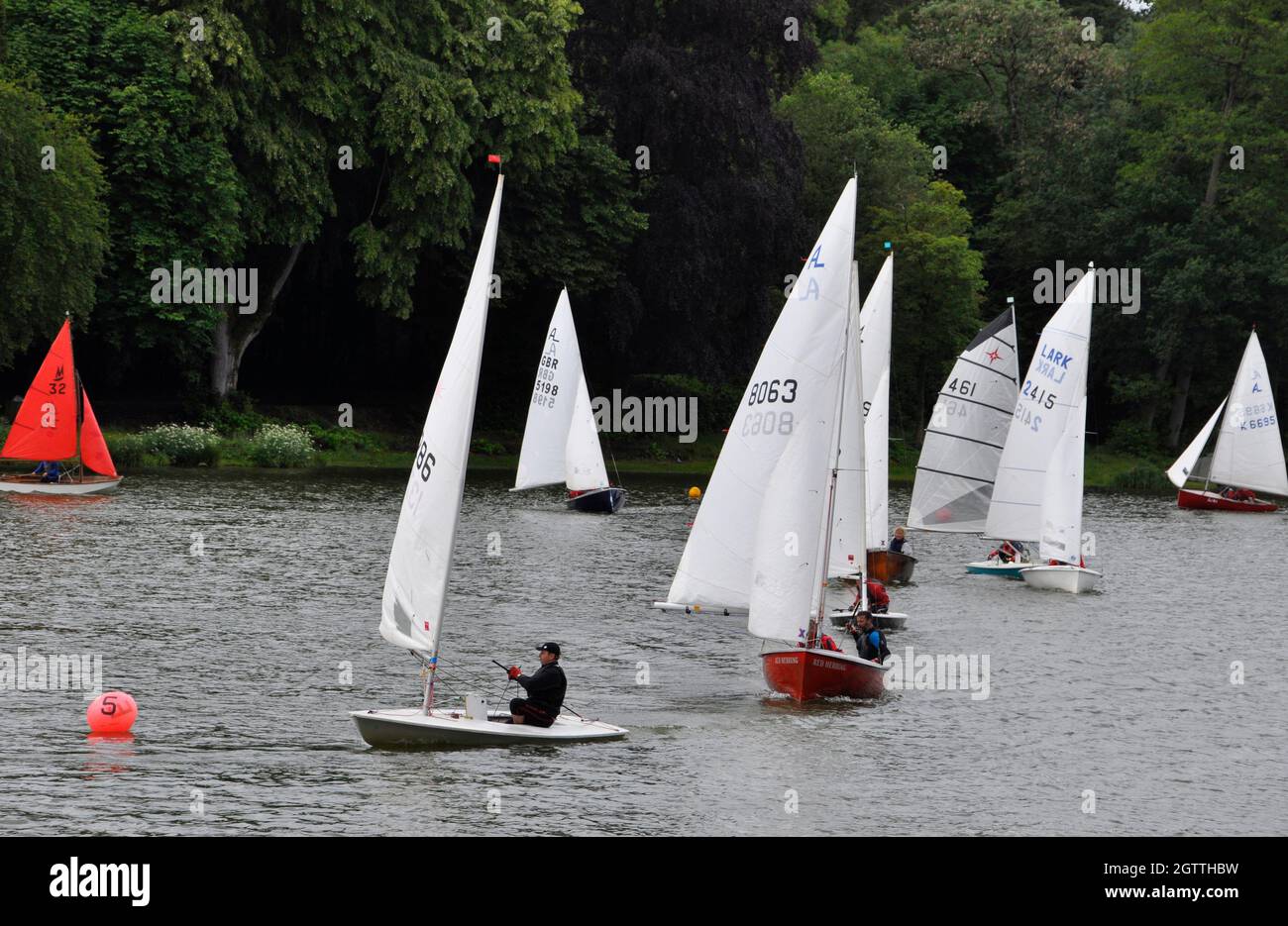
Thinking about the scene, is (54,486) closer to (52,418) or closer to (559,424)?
(52,418)

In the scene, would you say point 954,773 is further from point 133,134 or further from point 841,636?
point 133,134

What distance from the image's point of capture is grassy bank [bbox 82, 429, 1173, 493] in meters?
61.7

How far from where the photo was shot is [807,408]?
26.3 m

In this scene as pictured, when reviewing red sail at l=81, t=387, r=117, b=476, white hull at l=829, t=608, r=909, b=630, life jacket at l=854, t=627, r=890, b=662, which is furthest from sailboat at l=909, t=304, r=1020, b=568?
red sail at l=81, t=387, r=117, b=476

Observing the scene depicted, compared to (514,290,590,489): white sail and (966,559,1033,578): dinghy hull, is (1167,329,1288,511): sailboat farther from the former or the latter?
(966,559,1033,578): dinghy hull

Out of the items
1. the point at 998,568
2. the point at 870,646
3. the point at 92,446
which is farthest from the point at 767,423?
the point at 92,446

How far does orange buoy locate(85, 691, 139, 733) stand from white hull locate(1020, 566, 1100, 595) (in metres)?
24.4

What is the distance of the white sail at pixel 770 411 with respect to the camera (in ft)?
85.8

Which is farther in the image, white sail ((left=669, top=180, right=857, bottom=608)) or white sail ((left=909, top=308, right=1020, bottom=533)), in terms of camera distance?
white sail ((left=909, top=308, right=1020, bottom=533))

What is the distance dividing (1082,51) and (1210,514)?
106ft

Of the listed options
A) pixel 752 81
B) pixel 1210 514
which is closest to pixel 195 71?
pixel 752 81

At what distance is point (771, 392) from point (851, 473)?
8477 mm

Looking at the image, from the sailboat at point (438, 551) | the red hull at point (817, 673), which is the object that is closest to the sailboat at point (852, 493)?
the red hull at point (817, 673)

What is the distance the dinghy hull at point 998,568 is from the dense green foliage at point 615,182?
93.3 ft
